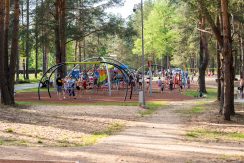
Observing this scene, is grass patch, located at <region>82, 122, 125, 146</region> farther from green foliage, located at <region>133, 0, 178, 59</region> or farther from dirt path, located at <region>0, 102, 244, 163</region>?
green foliage, located at <region>133, 0, 178, 59</region>

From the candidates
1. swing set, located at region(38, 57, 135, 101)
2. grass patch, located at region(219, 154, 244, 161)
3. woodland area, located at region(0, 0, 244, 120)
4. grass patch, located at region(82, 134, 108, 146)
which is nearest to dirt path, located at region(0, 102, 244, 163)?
grass patch, located at region(219, 154, 244, 161)

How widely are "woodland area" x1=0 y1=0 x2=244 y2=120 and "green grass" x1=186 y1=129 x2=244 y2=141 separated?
133 inches

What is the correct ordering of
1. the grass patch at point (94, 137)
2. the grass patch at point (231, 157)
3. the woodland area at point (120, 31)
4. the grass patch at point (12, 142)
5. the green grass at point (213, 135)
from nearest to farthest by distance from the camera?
the grass patch at point (231, 157), the grass patch at point (12, 142), the grass patch at point (94, 137), the green grass at point (213, 135), the woodland area at point (120, 31)

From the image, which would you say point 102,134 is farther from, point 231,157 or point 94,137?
point 231,157

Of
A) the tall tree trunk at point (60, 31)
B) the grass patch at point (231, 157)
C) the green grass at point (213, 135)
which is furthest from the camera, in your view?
the tall tree trunk at point (60, 31)

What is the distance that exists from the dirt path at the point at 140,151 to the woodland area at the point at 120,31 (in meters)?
6.47

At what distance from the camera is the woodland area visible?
19942 mm

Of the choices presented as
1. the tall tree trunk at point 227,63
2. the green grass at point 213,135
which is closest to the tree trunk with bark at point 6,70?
the tall tree trunk at point 227,63

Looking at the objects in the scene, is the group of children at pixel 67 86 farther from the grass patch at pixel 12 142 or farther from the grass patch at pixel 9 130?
the grass patch at pixel 12 142

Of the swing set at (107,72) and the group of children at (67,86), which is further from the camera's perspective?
the swing set at (107,72)

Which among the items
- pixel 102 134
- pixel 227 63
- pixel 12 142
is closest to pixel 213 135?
pixel 102 134

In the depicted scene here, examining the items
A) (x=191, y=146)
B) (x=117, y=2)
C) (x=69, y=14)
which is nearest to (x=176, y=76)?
→ (x=117, y=2)

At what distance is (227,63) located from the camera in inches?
761

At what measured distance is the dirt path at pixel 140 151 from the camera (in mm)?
10086
